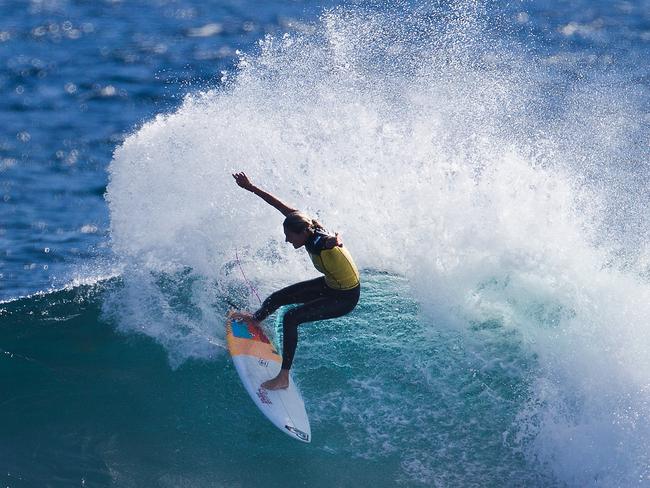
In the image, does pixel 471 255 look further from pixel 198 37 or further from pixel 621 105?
pixel 198 37

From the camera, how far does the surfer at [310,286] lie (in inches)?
375

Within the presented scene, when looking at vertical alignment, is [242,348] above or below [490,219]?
below

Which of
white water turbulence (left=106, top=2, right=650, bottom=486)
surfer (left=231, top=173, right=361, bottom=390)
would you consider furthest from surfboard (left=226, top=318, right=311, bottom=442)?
white water turbulence (left=106, top=2, right=650, bottom=486)

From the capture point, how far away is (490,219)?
12203mm

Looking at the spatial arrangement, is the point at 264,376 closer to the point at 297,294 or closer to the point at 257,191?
the point at 297,294

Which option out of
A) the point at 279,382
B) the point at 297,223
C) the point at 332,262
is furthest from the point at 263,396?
the point at 297,223

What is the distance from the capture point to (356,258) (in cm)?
1301

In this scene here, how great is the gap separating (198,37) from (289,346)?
10571 mm

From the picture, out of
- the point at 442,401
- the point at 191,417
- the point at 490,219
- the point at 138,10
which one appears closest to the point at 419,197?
the point at 490,219

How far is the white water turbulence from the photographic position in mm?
10617

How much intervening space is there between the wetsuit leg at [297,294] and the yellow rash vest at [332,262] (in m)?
0.20

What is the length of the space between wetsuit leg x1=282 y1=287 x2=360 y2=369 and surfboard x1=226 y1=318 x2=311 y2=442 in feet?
1.93

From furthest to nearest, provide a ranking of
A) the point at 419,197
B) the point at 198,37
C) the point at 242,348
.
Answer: the point at 198,37
the point at 419,197
the point at 242,348

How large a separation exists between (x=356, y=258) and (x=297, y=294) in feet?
9.12
